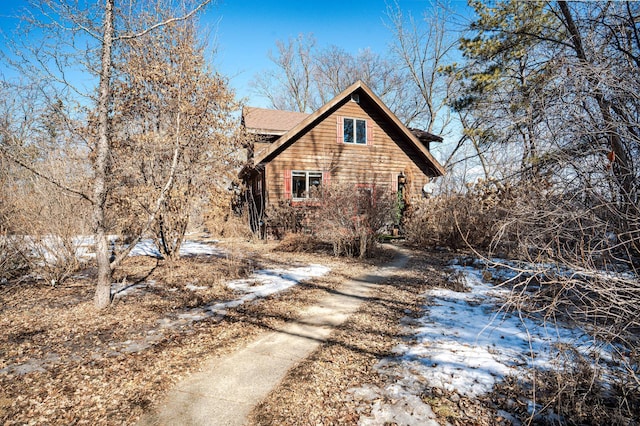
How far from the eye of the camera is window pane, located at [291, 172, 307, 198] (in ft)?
45.0

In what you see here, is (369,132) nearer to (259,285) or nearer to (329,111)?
(329,111)

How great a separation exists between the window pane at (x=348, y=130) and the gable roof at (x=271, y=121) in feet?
11.3

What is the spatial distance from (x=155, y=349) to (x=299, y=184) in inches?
415

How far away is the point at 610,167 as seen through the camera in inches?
104

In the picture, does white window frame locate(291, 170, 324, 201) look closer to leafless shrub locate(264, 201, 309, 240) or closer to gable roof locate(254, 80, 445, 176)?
leafless shrub locate(264, 201, 309, 240)

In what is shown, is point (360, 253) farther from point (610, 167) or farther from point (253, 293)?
point (610, 167)

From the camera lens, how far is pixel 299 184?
1384 cm

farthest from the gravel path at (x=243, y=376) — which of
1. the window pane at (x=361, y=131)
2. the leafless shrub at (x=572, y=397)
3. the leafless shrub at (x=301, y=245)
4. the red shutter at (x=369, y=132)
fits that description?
the red shutter at (x=369, y=132)

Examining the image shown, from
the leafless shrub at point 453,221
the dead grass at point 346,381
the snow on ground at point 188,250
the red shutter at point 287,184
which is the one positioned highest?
the red shutter at point 287,184

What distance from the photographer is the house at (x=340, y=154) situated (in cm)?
1323

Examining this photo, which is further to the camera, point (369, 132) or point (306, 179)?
point (369, 132)

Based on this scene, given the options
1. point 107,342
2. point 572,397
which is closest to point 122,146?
point 107,342

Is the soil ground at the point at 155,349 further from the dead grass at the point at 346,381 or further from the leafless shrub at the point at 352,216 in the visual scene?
the leafless shrub at the point at 352,216

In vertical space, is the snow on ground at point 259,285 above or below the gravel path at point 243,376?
above
